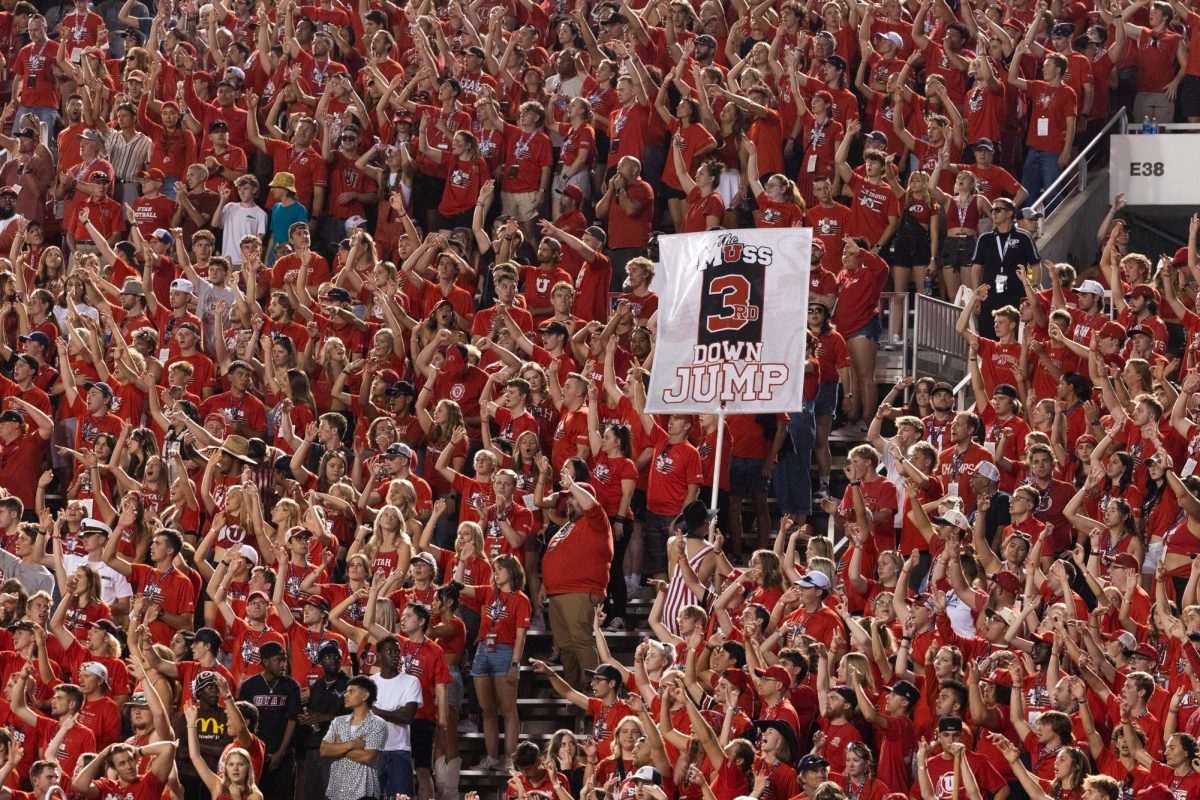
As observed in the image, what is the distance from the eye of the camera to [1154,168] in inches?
800

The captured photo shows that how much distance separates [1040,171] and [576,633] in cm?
673

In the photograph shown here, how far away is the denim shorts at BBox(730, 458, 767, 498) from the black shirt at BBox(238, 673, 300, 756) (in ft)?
10.9

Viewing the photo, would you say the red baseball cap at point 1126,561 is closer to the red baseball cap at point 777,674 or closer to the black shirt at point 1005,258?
the red baseball cap at point 777,674

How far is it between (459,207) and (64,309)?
313 cm

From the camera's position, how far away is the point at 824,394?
17.0 metres

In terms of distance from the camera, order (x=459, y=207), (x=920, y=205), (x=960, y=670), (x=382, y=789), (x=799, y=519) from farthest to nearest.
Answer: (x=459, y=207), (x=920, y=205), (x=799, y=519), (x=382, y=789), (x=960, y=670)

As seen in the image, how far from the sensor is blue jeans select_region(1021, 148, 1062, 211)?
19.8 metres

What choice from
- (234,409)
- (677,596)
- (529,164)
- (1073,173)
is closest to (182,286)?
(234,409)

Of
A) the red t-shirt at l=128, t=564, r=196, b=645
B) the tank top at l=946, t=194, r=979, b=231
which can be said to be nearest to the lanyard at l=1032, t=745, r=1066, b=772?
the red t-shirt at l=128, t=564, r=196, b=645

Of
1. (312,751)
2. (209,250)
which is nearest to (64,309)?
(209,250)

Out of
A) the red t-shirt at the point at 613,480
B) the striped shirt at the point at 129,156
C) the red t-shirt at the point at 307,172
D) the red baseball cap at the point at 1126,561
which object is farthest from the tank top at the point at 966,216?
the striped shirt at the point at 129,156

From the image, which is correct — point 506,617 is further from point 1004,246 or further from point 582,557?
point 1004,246

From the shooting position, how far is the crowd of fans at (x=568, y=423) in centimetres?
1356

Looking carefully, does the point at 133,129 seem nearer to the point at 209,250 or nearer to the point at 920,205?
the point at 209,250
